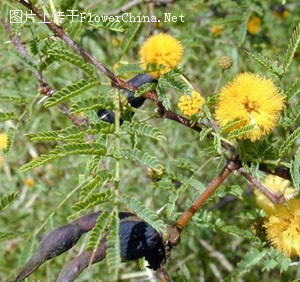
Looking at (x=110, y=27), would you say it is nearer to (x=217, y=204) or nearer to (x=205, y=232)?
(x=205, y=232)

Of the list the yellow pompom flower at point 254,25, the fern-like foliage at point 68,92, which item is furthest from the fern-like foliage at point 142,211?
the yellow pompom flower at point 254,25

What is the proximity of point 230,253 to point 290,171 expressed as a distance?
69.8 inches

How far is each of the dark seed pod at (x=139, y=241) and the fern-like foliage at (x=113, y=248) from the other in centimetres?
13

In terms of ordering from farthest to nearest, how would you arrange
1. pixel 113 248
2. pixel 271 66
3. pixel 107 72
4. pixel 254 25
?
pixel 254 25 < pixel 271 66 < pixel 107 72 < pixel 113 248

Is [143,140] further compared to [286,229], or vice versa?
[143,140]

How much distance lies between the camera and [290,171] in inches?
55.1

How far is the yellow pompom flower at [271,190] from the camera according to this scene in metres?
1.64

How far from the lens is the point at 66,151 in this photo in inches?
48.6

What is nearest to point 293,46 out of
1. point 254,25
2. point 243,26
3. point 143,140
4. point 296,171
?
point 296,171

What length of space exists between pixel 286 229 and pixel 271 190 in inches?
8.3

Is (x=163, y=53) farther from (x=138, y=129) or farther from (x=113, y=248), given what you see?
(x=113, y=248)

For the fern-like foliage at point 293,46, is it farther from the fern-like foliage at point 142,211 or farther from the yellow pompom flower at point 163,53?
the fern-like foliage at point 142,211

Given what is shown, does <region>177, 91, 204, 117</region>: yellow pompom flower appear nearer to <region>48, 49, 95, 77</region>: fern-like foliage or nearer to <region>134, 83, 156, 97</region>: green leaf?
<region>134, 83, 156, 97</region>: green leaf

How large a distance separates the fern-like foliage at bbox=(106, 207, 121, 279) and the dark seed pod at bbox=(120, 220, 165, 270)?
128 millimetres
